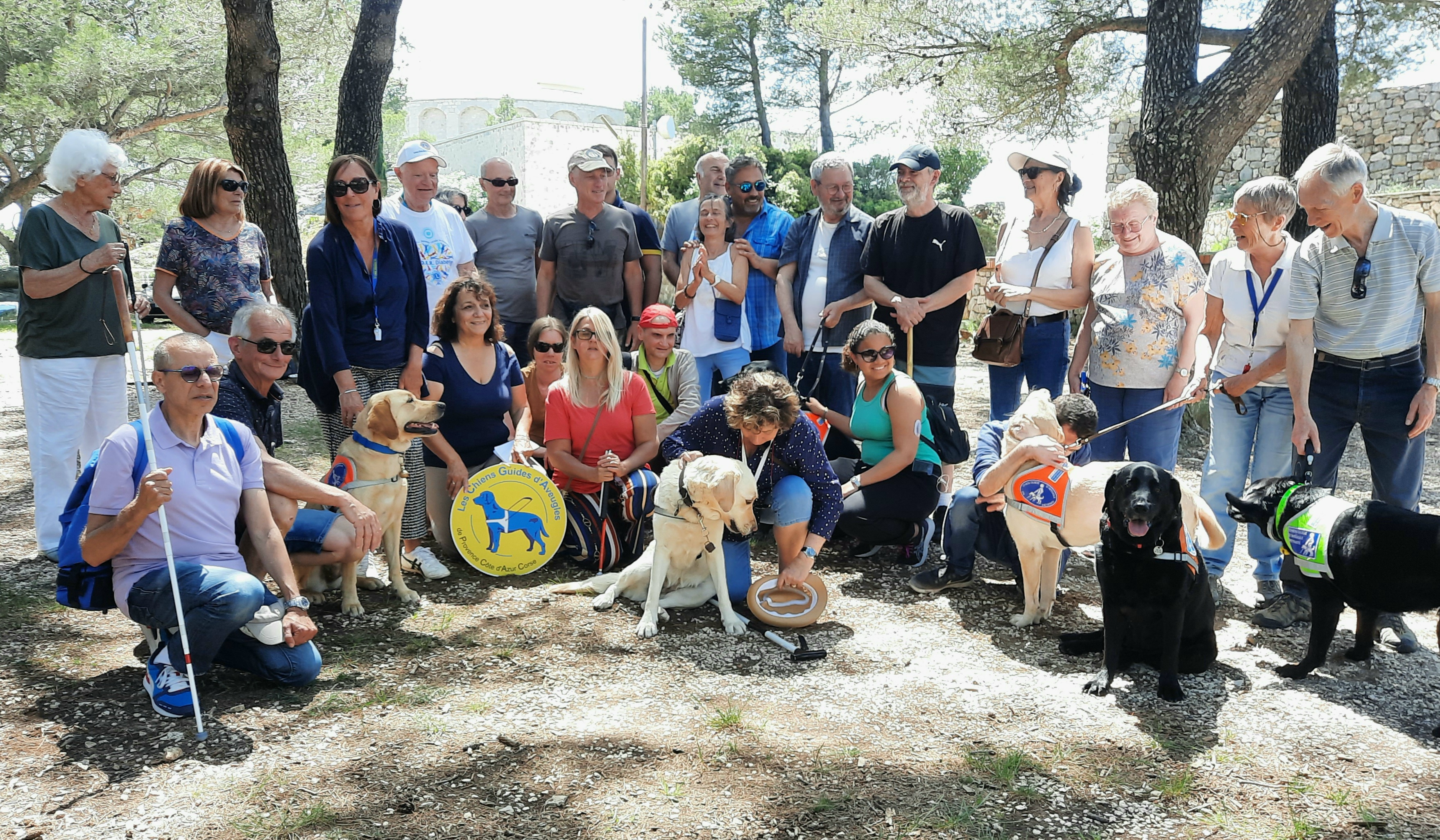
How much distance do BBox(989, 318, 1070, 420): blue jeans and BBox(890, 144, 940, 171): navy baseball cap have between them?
100cm

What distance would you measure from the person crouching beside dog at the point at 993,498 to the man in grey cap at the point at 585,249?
7.33 feet

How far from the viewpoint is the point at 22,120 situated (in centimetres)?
1783

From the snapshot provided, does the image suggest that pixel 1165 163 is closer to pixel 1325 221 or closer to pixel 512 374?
pixel 1325 221

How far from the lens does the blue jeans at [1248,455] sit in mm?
4227

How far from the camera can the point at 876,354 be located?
458 cm

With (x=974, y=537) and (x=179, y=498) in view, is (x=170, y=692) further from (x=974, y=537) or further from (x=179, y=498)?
(x=974, y=537)

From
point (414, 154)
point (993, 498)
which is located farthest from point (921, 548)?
point (414, 154)

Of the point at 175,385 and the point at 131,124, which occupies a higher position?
the point at 131,124

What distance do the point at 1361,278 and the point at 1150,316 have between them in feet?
2.93

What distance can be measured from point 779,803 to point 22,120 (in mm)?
20764

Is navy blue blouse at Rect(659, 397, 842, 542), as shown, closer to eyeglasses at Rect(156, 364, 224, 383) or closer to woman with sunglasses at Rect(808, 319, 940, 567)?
woman with sunglasses at Rect(808, 319, 940, 567)

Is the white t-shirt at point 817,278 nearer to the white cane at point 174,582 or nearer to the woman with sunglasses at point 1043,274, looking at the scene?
the woman with sunglasses at point 1043,274

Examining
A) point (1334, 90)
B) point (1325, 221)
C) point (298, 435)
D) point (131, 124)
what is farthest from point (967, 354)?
point (131, 124)

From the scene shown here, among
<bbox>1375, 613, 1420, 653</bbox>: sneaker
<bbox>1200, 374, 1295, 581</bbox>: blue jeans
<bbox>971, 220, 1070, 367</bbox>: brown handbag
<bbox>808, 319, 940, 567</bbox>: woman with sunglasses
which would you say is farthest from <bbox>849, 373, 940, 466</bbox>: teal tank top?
<bbox>1375, 613, 1420, 653</bbox>: sneaker
